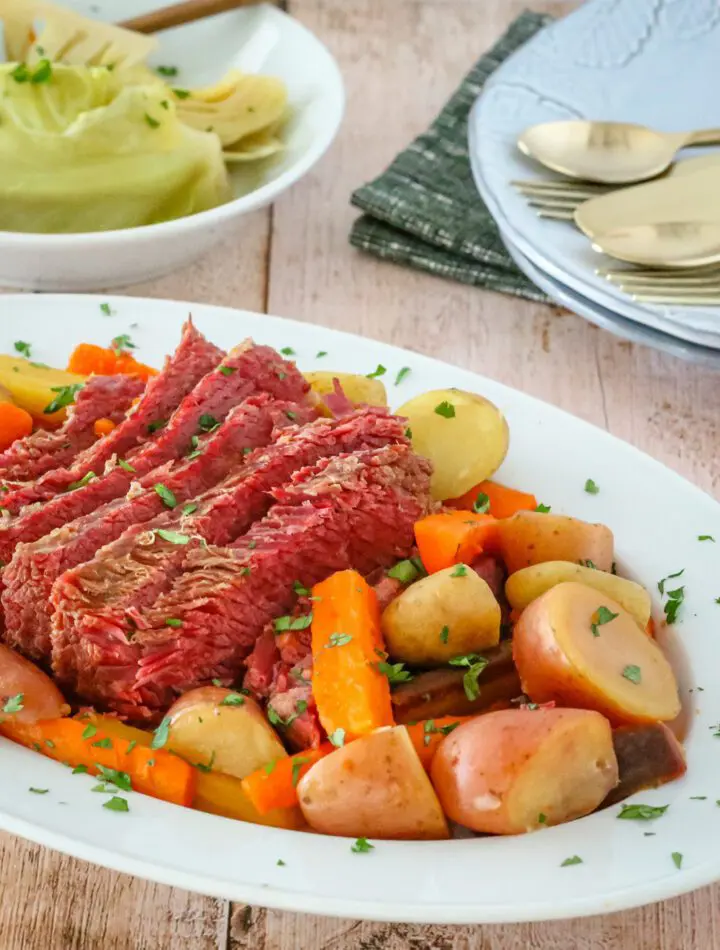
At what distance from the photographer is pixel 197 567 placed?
2.44 m

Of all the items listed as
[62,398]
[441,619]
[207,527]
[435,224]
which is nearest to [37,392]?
[62,398]

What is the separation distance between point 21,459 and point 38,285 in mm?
1351

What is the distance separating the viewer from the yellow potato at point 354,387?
10.1 feet

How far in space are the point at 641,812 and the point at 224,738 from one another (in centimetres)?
75

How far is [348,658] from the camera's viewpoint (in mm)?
2322

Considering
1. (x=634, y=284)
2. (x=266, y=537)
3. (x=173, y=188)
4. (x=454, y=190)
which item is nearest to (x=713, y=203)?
(x=634, y=284)

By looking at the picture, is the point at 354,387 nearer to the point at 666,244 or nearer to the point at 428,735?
the point at 428,735

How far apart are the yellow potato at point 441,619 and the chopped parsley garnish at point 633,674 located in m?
0.28

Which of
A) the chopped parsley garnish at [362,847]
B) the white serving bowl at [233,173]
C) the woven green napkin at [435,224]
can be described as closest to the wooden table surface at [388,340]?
the woven green napkin at [435,224]

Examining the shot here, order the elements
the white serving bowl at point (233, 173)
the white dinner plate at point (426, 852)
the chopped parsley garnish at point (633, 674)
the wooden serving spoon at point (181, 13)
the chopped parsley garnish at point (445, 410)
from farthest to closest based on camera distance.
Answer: the wooden serving spoon at point (181, 13), the white serving bowl at point (233, 173), the chopped parsley garnish at point (445, 410), the chopped parsley garnish at point (633, 674), the white dinner plate at point (426, 852)

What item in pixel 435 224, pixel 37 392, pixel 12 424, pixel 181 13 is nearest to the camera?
pixel 12 424

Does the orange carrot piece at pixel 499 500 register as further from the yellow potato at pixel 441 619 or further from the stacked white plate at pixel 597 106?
the stacked white plate at pixel 597 106

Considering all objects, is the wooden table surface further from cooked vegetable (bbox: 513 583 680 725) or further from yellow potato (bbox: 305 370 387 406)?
yellow potato (bbox: 305 370 387 406)

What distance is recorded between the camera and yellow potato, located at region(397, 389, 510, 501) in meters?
2.89
